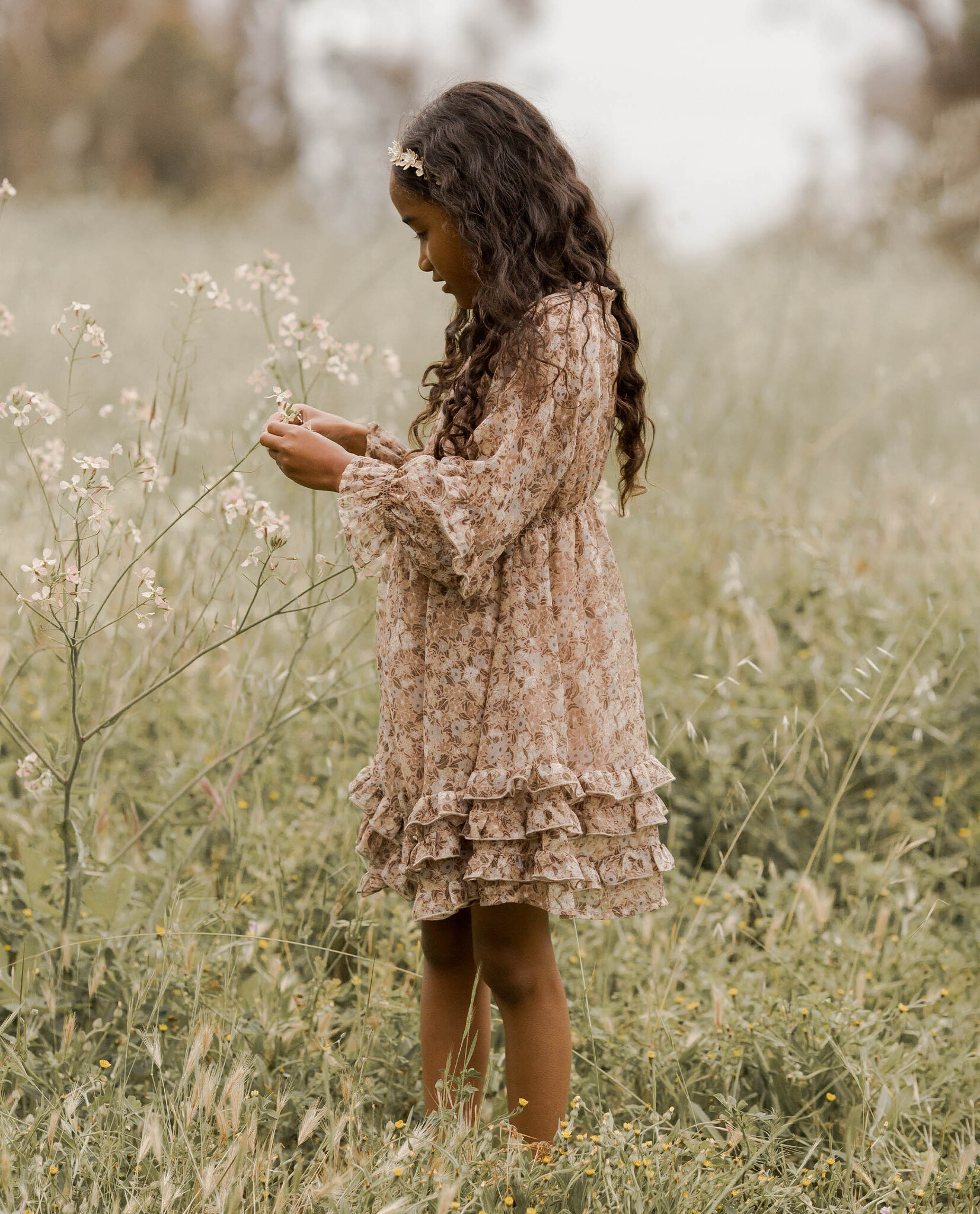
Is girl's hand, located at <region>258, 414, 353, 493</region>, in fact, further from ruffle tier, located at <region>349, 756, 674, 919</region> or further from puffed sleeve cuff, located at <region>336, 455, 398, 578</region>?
ruffle tier, located at <region>349, 756, 674, 919</region>

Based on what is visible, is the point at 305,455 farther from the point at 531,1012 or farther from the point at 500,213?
the point at 531,1012

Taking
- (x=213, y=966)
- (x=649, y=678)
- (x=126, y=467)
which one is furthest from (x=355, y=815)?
(x=126, y=467)

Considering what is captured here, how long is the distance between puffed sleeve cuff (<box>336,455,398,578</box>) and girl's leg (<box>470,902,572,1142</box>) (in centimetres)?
59

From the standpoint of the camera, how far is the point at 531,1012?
6.00 feet

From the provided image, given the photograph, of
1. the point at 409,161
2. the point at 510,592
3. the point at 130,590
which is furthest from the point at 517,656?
the point at 130,590

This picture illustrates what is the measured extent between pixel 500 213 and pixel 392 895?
5.02 feet

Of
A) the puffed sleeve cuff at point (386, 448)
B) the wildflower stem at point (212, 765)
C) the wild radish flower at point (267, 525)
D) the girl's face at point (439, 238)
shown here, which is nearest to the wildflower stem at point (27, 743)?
the wildflower stem at point (212, 765)

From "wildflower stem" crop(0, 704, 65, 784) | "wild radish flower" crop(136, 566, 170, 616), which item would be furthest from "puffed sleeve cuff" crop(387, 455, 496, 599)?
"wildflower stem" crop(0, 704, 65, 784)

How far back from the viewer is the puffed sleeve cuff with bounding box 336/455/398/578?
166cm

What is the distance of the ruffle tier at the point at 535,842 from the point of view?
1.69 metres

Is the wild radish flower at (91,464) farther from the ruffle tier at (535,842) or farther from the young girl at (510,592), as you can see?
the ruffle tier at (535,842)

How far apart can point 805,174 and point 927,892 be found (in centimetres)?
484

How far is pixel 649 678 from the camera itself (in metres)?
3.28

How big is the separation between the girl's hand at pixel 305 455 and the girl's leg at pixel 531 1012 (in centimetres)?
71
